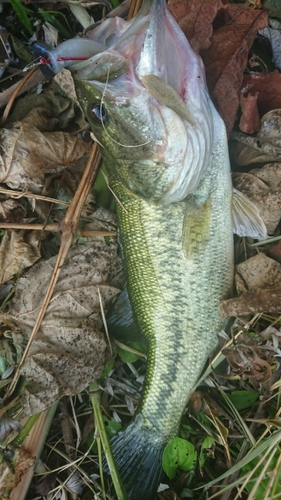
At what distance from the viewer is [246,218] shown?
2.01 metres

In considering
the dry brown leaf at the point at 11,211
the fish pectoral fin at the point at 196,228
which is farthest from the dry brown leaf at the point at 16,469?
the fish pectoral fin at the point at 196,228

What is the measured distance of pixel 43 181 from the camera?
2211 millimetres

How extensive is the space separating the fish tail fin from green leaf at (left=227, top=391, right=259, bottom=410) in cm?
37

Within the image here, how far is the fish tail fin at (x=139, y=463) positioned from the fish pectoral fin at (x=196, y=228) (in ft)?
2.60

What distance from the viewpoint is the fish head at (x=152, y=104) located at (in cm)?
163

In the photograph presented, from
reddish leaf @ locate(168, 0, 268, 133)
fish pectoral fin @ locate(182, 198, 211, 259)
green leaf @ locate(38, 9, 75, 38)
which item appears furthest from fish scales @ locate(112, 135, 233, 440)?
green leaf @ locate(38, 9, 75, 38)

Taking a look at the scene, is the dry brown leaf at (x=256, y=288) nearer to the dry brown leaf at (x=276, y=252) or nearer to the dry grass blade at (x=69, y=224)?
the dry brown leaf at (x=276, y=252)

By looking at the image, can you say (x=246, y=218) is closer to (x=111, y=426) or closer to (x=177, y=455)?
(x=177, y=455)

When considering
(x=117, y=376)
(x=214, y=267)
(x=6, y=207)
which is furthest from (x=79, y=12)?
(x=117, y=376)

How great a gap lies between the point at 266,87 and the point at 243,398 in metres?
1.33

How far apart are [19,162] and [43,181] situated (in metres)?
0.14

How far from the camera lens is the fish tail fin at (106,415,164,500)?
2.17 metres

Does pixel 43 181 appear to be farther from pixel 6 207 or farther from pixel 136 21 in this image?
pixel 136 21

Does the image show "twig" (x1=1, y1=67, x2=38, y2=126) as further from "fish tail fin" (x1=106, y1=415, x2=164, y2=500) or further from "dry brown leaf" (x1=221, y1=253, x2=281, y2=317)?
"fish tail fin" (x1=106, y1=415, x2=164, y2=500)
